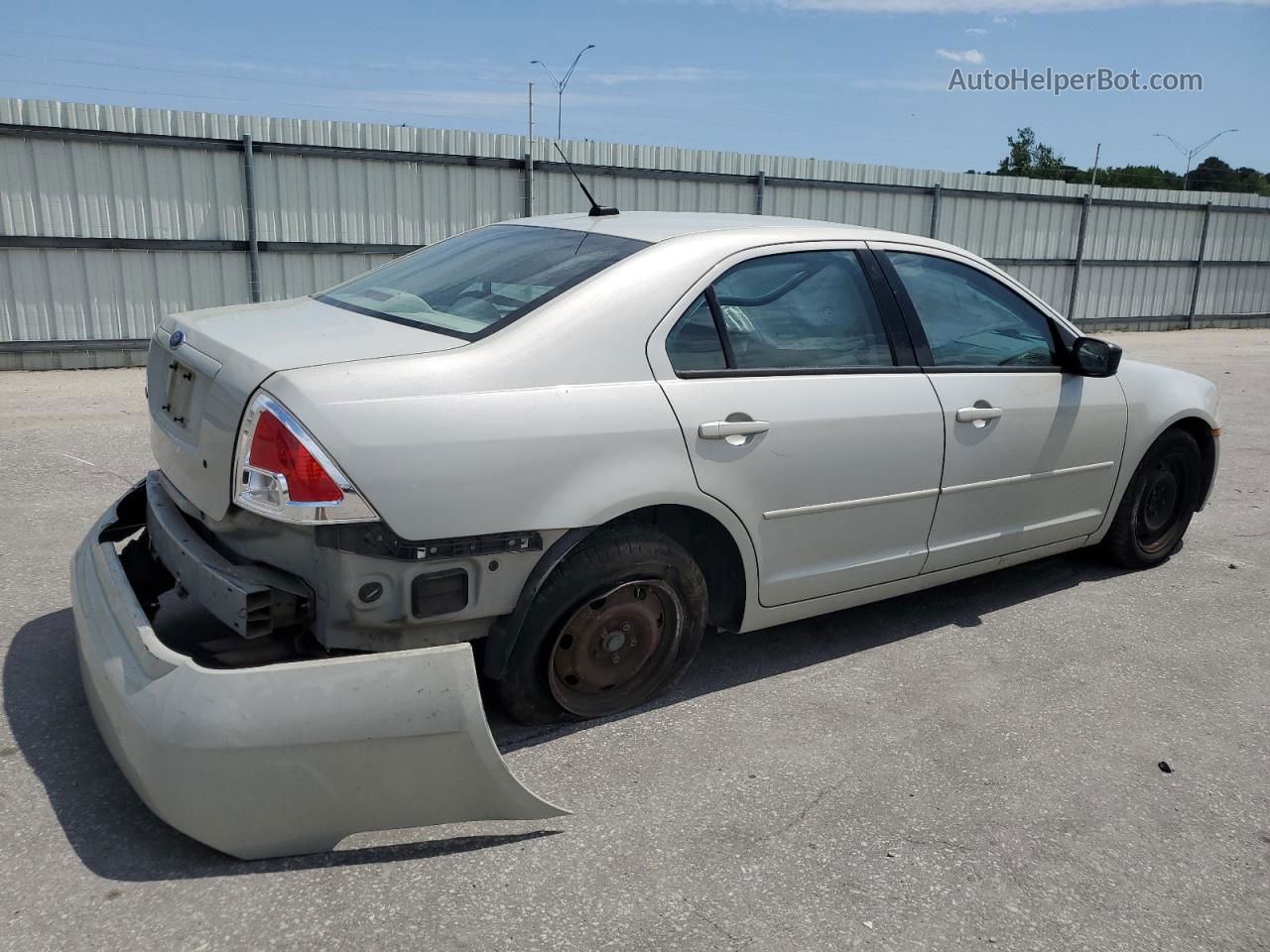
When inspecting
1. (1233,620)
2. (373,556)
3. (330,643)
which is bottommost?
(1233,620)

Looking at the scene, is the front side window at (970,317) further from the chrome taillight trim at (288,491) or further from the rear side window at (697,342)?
the chrome taillight trim at (288,491)

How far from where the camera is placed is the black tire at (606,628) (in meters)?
3.02

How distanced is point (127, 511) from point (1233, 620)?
14.8 ft

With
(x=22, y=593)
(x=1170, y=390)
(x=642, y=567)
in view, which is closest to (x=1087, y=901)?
(x=642, y=567)

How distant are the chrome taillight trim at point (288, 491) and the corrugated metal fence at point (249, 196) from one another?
31.9ft

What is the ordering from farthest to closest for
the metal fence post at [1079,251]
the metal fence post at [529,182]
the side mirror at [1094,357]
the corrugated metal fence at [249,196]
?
1. the metal fence post at [1079,251]
2. the metal fence post at [529,182]
3. the corrugated metal fence at [249,196]
4. the side mirror at [1094,357]

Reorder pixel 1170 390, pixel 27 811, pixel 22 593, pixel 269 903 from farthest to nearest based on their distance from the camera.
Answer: pixel 1170 390 → pixel 22 593 → pixel 27 811 → pixel 269 903

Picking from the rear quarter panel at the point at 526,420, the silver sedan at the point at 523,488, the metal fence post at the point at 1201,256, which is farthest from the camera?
the metal fence post at the point at 1201,256

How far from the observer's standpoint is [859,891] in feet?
8.34

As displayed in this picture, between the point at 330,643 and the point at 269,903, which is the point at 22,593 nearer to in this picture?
the point at 330,643

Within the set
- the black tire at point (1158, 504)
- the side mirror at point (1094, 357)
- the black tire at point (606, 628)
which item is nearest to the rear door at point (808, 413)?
the black tire at point (606, 628)

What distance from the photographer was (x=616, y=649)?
3.24m

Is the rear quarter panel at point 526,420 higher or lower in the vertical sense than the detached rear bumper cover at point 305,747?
higher

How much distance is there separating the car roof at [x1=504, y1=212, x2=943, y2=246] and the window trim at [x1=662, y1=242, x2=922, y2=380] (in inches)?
2.6
